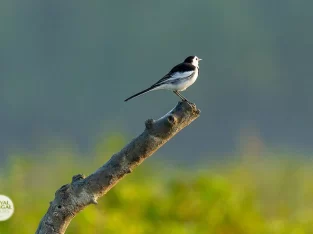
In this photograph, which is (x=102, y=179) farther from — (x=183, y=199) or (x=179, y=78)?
(x=183, y=199)

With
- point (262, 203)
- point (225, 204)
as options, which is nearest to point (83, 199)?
point (225, 204)

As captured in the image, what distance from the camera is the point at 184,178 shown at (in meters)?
7.71

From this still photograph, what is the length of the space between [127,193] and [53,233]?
16.8 feet

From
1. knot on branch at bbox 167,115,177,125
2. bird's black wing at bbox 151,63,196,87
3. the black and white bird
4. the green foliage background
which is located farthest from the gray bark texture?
the green foliage background

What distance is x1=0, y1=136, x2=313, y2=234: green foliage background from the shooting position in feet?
22.4

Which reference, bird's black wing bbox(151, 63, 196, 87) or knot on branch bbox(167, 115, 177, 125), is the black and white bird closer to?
bird's black wing bbox(151, 63, 196, 87)

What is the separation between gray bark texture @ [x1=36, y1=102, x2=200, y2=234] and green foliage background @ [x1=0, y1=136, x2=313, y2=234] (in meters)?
4.13

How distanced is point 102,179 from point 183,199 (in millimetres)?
4940

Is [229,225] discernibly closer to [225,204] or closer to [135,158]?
[225,204]

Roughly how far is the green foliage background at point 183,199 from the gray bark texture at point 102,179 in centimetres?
413

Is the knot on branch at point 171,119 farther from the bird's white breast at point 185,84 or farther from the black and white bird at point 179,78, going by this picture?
the bird's white breast at point 185,84

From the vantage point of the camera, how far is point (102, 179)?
7.29ft

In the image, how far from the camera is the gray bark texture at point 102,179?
7.20 ft

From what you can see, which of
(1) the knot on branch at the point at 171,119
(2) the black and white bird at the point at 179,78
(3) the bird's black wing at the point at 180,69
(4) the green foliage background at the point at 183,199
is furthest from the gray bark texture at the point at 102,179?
(4) the green foliage background at the point at 183,199
